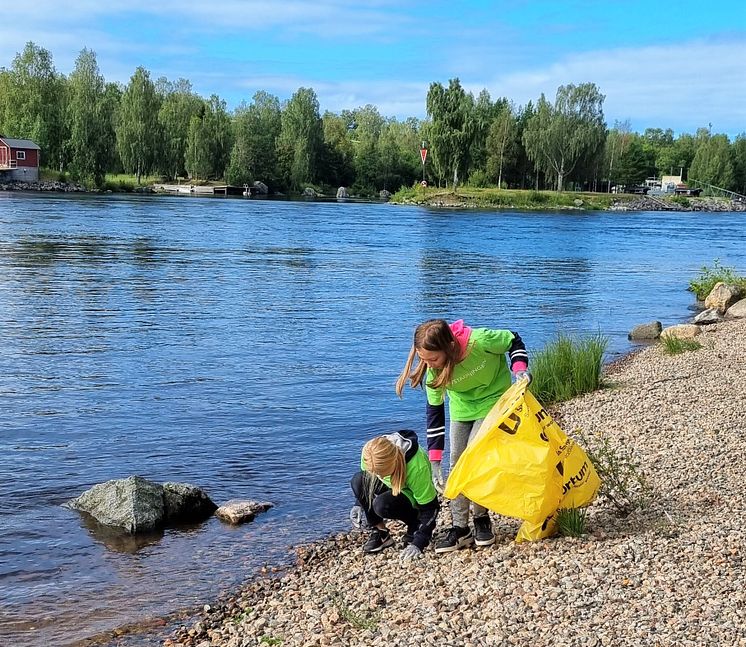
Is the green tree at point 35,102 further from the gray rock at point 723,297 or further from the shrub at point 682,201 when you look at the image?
the gray rock at point 723,297

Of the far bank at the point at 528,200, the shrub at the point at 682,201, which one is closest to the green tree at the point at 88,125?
the far bank at the point at 528,200

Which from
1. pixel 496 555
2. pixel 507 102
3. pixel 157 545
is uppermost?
pixel 507 102

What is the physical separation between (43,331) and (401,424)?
10.7m

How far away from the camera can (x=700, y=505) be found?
7.29 metres

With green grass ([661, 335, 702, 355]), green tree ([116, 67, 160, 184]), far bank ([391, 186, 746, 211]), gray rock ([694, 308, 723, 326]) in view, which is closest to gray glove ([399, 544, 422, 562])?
green grass ([661, 335, 702, 355])

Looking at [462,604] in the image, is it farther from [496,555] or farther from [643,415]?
[643,415]

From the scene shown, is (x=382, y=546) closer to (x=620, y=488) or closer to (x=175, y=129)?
(x=620, y=488)

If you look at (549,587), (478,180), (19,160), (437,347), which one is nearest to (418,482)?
(437,347)

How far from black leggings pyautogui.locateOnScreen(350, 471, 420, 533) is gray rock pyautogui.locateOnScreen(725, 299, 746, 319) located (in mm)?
18521

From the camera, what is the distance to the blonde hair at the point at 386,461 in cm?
666

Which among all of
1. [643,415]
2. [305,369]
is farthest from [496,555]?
[305,369]

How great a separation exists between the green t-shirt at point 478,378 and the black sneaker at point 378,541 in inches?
52.9

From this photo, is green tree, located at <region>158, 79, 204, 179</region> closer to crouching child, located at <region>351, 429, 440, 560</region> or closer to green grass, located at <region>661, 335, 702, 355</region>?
green grass, located at <region>661, 335, 702, 355</region>

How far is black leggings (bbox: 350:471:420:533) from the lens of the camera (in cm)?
697
